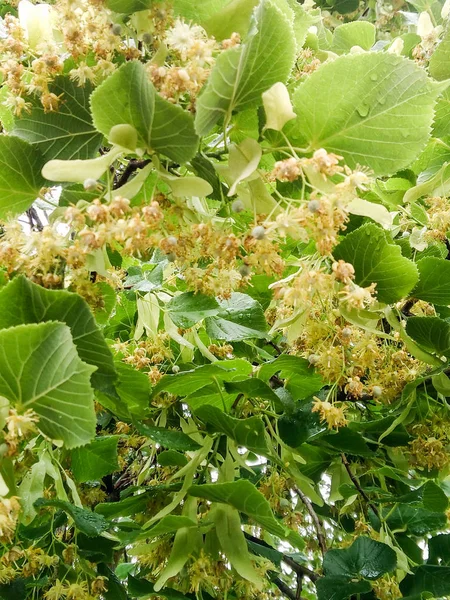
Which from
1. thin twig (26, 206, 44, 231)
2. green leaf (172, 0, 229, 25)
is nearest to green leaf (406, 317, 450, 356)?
green leaf (172, 0, 229, 25)

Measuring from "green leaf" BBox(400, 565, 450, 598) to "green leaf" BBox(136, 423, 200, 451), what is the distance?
2.06 ft

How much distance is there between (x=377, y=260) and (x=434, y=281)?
0.28m

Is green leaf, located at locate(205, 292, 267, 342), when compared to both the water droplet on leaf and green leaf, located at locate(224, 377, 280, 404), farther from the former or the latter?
the water droplet on leaf

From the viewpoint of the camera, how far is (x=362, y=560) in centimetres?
144

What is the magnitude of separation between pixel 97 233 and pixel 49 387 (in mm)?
195

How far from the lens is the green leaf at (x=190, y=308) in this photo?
4.25 feet

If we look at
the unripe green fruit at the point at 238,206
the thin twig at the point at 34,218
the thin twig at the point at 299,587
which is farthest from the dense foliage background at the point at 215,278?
the thin twig at the point at 34,218

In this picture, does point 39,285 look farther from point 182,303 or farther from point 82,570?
point 82,570

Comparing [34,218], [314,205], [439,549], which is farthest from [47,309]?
[34,218]

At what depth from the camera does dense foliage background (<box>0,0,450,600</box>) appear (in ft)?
2.67

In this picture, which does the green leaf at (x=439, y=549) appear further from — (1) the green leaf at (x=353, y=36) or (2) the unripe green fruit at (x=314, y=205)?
(1) the green leaf at (x=353, y=36)

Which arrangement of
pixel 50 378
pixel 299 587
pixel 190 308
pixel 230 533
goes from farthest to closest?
pixel 299 587
pixel 190 308
pixel 230 533
pixel 50 378

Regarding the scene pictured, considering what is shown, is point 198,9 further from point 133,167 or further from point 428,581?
point 428,581

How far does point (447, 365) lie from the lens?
1.30 meters
